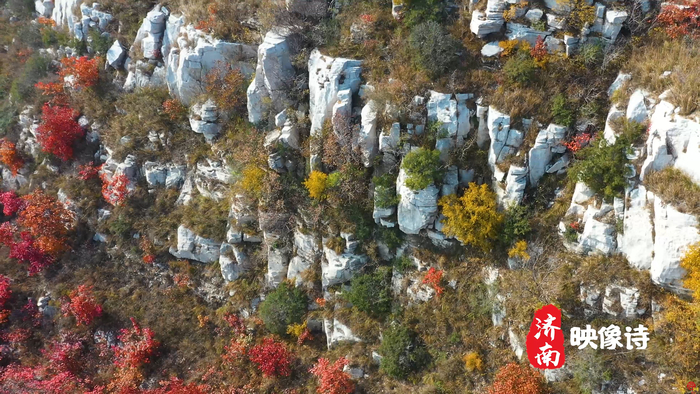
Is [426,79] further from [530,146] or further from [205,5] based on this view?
[205,5]

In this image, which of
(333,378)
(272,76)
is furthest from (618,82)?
(333,378)

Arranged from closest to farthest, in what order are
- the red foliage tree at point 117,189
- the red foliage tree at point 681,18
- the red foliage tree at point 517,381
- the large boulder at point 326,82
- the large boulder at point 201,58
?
the red foliage tree at point 517,381 → the red foliage tree at point 681,18 → the large boulder at point 326,82 → the large boulder at point 201,58 → the red foliage tree at point 117,189

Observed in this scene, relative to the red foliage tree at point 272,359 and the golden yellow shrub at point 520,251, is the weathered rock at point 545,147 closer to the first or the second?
the golden yellow shrub at point 520,251

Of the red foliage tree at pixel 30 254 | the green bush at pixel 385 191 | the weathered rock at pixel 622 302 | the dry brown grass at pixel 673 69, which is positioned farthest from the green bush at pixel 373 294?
the red foliage tree at pixel 30 254

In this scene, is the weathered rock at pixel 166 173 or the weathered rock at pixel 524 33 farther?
the weathered rock at pixel 166 173

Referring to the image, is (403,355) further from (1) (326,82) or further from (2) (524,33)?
(2) (524,33)

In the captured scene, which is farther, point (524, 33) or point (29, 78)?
point (29, 78)
